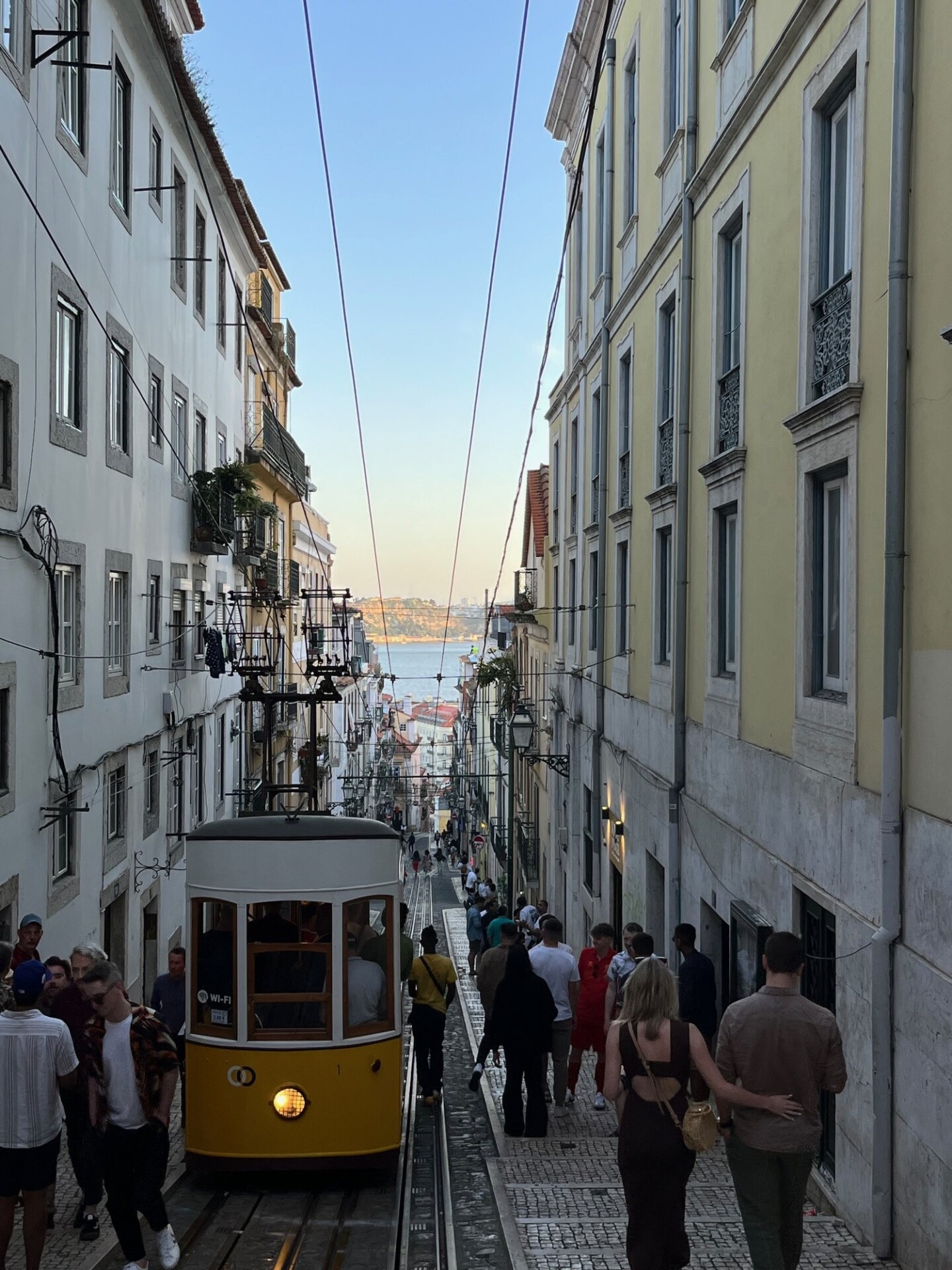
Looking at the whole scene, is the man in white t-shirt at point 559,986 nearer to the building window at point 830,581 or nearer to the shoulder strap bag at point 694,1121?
the building window at point 830,581

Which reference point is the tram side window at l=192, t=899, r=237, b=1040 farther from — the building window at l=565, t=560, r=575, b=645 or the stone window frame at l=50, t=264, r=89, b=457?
the building window at l=565, t=560, r=575, b=645

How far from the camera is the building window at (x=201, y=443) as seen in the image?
2345 centimetres

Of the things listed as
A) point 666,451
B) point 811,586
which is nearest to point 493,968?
point 811,586

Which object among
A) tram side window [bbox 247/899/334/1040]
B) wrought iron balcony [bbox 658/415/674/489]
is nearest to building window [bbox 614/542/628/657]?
wrought iron balcony [bbox 658/415/674/489]

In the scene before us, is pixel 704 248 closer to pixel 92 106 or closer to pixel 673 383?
pixel 673 383

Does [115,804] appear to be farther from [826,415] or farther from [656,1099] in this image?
[656,1099]

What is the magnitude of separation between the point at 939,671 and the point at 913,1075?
7.03 feet

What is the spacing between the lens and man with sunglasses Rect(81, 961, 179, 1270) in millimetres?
6219

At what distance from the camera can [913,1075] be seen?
688 centimetres

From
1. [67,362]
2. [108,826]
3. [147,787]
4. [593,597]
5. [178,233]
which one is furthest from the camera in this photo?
[593,597]

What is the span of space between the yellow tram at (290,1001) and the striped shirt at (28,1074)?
97.2 inches

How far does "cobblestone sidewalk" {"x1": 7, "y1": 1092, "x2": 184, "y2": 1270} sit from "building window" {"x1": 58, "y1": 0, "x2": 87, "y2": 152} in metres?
10.8

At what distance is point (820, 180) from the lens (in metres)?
9.39

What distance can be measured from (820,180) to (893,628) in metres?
3.85
